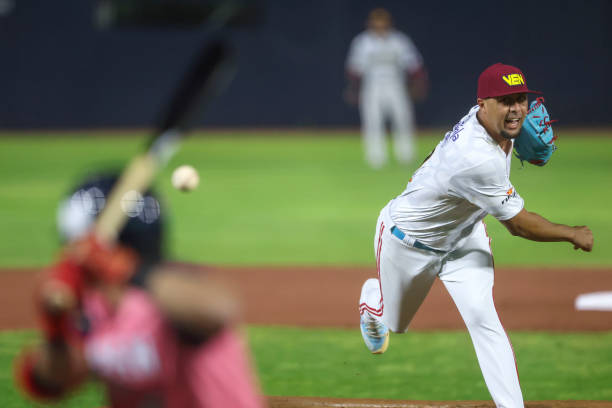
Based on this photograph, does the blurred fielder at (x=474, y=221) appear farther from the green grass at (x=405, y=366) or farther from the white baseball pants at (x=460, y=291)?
the green grass at (x=405, y=366)

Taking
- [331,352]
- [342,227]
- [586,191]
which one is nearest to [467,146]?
[331,352]

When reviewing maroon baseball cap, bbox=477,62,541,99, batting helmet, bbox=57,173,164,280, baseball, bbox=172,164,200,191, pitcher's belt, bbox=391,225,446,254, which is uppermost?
batting helmet, bbox=57,173,164,280

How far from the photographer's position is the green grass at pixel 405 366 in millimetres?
5352

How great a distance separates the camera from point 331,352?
20.9 feet

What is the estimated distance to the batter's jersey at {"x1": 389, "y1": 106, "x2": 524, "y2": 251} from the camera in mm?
4430

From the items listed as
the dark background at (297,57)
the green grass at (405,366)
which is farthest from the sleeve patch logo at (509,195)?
the dark background at (297,57)

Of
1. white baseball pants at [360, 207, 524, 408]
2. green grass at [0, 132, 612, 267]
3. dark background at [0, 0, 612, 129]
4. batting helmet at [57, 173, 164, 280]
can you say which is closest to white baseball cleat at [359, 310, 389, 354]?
white baseball pants at [360, 207, 524, 408]

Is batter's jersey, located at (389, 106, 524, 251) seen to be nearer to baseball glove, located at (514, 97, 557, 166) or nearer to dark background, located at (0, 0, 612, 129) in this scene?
baseball glove, located at (514, 97, 557, 166)

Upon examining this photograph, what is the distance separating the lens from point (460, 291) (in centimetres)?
461

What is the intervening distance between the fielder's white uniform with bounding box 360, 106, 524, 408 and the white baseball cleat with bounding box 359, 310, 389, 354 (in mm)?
91

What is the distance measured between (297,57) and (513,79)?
19743 millimetres

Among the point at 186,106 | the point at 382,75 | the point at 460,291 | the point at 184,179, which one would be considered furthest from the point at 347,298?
the point at 382,75

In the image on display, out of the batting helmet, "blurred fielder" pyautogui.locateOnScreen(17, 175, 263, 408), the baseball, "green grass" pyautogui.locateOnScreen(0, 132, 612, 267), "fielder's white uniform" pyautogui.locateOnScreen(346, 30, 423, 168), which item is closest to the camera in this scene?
"blurred fielder" pyautogui.locateOnScreen(17, 175, 263, 408)

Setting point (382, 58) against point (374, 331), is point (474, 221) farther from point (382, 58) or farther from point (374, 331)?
point (382, 58)
